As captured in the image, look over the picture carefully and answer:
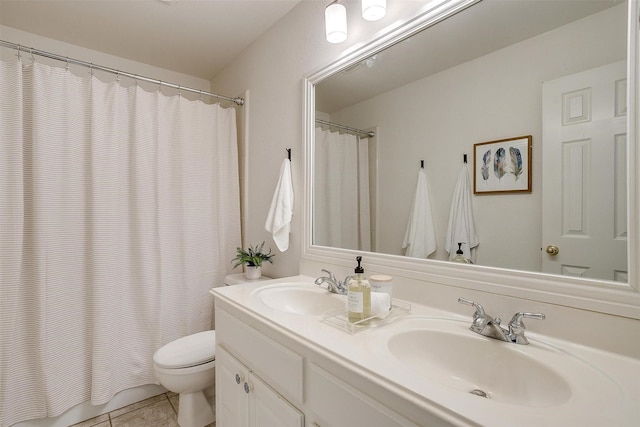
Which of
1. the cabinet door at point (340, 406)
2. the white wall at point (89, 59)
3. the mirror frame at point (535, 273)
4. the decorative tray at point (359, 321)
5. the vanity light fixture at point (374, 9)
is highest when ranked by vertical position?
the white wall at point (89, 59)

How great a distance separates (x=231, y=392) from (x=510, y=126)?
4.71ft

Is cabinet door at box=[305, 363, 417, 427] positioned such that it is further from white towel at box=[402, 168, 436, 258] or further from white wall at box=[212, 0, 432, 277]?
white wall at box=[212, 0, 432, 277]

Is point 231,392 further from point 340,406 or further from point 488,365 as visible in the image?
point 488,365

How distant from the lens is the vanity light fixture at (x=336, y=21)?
135 cm

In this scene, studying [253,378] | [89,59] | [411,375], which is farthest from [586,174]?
[89,59]

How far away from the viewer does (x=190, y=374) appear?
154 cm

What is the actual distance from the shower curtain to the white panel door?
198 cm

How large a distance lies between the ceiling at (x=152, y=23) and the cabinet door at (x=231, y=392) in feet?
6.38

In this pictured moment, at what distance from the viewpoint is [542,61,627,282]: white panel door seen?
0.76 m

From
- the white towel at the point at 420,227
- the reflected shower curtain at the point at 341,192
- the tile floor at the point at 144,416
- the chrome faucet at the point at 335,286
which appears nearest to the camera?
the white towel at the point at 420,227

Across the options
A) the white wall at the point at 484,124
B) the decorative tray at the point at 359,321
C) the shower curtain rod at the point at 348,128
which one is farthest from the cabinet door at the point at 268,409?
the shower curtain rod at the point at 348,128

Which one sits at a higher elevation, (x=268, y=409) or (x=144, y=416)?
(x=268, y=409)

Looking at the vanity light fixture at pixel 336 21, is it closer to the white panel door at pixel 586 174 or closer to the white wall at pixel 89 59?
the white panel door at pixel 586 174

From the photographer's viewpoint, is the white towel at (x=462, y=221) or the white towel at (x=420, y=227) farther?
the white towel at (x=420, y=227)
